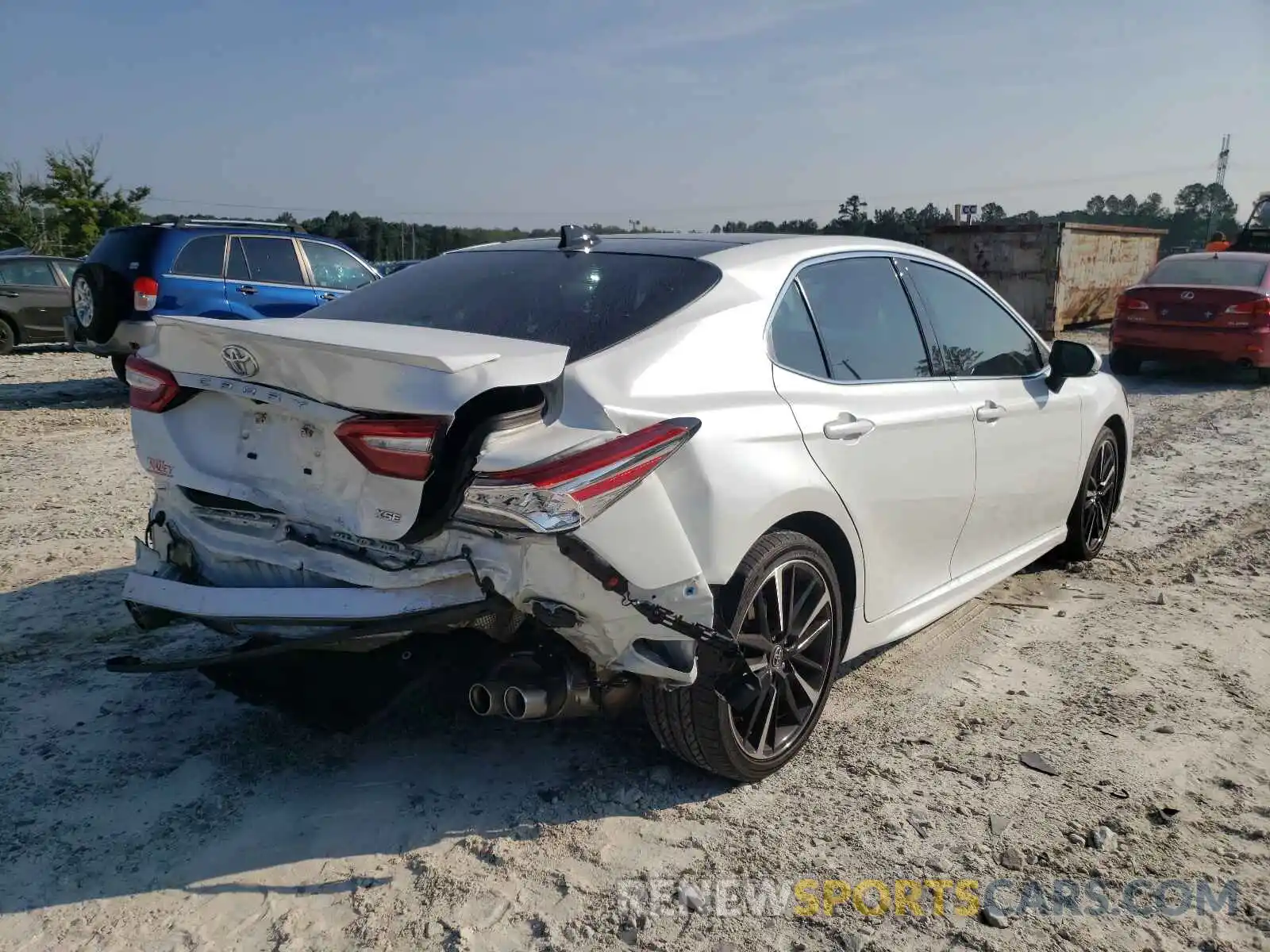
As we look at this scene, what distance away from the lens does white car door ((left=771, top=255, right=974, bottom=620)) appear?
11.0 feet

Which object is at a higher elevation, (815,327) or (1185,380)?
(815,327)

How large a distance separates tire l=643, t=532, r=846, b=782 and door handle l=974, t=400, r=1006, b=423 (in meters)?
1.19

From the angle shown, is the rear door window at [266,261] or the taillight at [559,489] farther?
the rear door window at [266,261]

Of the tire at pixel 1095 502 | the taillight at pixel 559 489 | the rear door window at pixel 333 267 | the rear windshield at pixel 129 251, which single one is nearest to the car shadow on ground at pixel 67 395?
the rear windshield at pixel 129 251

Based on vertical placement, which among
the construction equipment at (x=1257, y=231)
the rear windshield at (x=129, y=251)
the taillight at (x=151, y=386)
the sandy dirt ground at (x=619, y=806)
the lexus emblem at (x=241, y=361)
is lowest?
the sandy dirt ground at (x=619, y=806)

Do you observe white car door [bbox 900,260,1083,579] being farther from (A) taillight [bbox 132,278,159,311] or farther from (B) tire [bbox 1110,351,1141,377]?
(B) tire [bbox 1110,351,1141,377]

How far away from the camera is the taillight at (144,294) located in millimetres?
9836

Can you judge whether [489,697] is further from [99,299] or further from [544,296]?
[99,299]

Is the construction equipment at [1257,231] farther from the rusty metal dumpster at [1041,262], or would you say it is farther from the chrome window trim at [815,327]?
the chrome window trim at [815,327]

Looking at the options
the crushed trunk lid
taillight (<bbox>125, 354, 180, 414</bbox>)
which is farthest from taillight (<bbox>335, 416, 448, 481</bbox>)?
taillight (<bbox>125, 354, 180, 414</bbox>)

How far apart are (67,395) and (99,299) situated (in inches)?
67.7

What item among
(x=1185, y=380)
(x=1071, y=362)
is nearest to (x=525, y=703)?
(x=1071, y=362)

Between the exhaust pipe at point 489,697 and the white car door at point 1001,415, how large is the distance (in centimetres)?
216

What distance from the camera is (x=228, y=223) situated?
1067cm
